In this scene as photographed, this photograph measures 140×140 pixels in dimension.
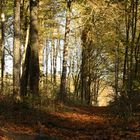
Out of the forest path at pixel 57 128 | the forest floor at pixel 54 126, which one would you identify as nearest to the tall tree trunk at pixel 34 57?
the forest floor at pixel 54 126

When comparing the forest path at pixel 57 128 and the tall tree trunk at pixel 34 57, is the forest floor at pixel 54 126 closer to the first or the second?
the forest path at pixel 57 128

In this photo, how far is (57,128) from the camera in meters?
13.6

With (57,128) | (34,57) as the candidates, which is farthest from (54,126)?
(34,57)

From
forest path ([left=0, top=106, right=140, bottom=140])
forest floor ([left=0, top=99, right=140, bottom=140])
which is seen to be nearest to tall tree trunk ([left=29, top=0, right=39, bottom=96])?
forest floor ([left=0, top=99, right=140, bottom=140])

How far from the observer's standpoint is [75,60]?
48906mm

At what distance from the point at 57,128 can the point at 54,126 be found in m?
0.35

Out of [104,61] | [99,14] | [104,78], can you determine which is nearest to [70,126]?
[99,14]

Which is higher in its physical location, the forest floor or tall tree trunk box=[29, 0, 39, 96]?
tall tree trunk box=[29, 0, 39, 96]

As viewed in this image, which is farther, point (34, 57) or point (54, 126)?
point (34, 57)

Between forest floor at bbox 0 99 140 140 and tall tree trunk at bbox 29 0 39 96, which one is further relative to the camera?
tall tree trunk at bbox 29 0 39 96

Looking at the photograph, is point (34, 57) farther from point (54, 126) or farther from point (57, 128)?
point (57, 128)

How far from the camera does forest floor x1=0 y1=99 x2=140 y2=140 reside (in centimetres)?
1180

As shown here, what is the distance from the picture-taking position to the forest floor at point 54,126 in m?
11.8

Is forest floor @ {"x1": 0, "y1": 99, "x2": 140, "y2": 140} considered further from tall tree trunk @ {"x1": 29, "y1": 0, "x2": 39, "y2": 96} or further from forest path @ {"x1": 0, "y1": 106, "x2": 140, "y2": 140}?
tall tree trunk @ {"x1": 29, "y1": 0, "x2": 39, "y2": 96}
